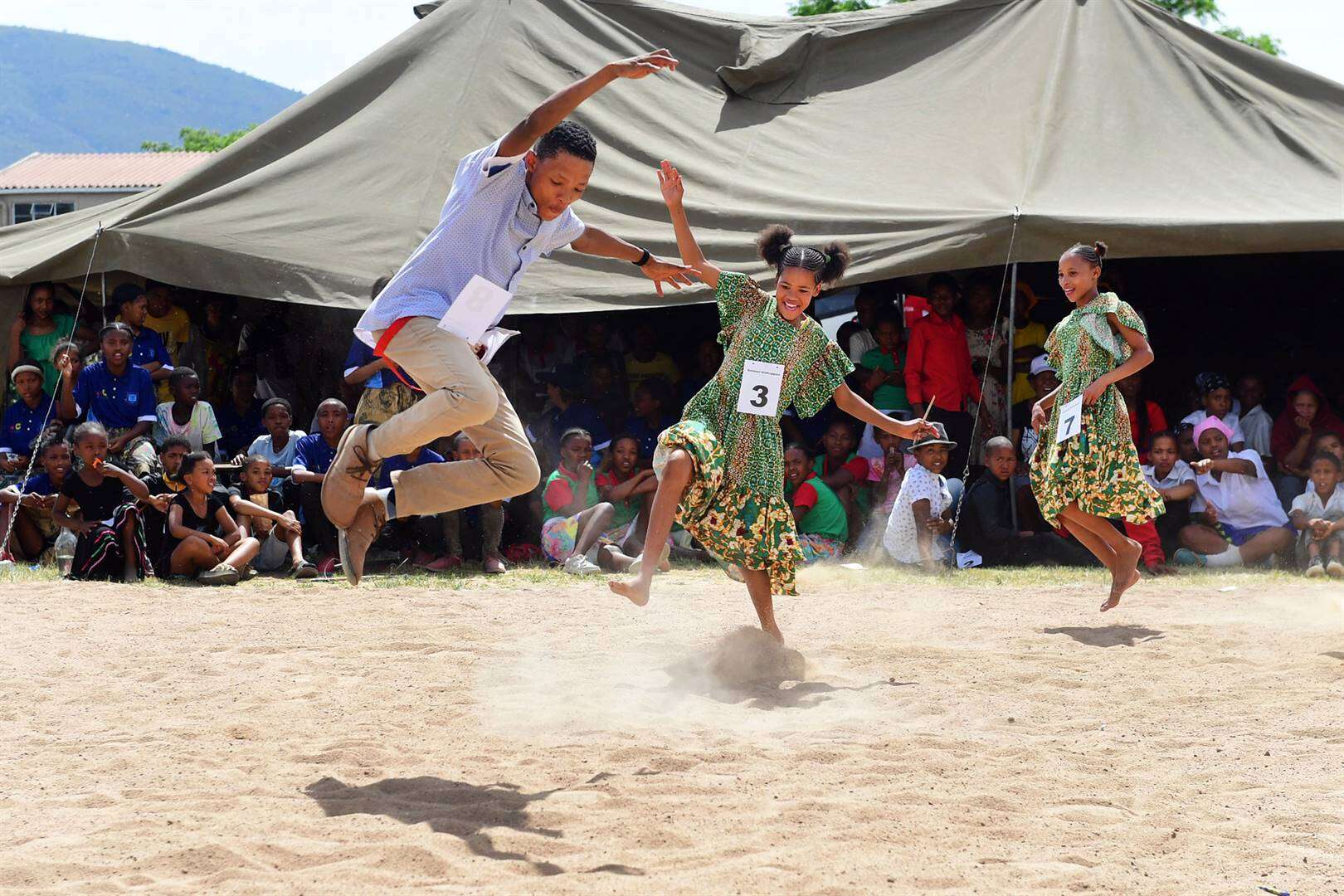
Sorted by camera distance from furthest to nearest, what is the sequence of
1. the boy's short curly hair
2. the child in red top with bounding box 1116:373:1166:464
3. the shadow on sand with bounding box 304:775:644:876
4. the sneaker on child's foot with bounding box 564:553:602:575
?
the child in red top with bounding box 1116:373:1166:464 → the sneaker on child's foot with bounding box 564:553:602:575 → the boy's short curly hair → the shadow on sand with bounding box 304:775:644:876

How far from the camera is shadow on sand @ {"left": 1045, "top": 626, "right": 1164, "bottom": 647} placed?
6.05m

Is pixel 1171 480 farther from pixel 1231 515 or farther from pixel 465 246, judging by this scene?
pixel 465 246

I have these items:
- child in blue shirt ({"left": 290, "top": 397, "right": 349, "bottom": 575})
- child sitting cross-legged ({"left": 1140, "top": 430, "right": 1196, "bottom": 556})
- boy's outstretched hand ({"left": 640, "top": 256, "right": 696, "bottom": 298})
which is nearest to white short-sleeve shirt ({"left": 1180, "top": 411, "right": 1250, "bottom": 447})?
child sitting cross-legged ({"left": 1140, "top": 430, "right": 1196, "bottom": 556})

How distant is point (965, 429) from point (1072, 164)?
6.31ft

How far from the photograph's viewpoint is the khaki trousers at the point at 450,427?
4.45 metres

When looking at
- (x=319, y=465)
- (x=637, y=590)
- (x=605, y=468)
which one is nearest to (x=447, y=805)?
(x=637, y=590)

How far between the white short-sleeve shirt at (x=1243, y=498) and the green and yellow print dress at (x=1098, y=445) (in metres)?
2.28

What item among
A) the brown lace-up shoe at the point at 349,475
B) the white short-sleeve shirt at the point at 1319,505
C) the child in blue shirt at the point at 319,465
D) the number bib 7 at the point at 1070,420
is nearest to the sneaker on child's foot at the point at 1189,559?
the white short-sleeve shirt at the point at 1319,505

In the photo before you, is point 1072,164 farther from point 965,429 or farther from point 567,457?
point 567,457

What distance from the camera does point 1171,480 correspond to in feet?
29.3

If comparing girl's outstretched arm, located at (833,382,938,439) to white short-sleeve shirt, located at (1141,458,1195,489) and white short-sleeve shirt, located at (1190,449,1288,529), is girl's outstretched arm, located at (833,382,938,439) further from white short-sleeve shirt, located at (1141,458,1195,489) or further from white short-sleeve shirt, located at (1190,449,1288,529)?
white short-sleeve shirt, located at (1190,449,1288,529)

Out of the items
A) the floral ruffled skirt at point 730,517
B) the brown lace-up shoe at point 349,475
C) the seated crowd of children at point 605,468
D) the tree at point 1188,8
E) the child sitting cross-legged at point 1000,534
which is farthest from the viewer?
the tree at point 1188,8

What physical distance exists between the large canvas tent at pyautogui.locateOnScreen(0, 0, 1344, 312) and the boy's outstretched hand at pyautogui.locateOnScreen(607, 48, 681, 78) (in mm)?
4546

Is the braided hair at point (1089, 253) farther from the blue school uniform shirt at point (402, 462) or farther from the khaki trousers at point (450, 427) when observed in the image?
the blue school uniform shirt at point (402, 462)
